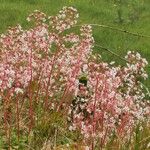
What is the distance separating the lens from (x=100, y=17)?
18.6 meters

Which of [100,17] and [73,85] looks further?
[100,17]

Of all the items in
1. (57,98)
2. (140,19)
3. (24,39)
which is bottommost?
(140,19)

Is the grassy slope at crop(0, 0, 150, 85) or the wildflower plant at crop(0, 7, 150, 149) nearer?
the wildflower plant at crop(0, 7, 150, 149)

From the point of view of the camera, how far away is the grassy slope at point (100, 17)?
1641 cm

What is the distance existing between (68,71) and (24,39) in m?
0.72

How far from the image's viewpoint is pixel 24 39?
7.58 m

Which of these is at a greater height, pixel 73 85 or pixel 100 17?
pixel 73 85

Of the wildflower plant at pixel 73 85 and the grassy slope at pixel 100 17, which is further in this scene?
the grassy slope at pixel 100 17

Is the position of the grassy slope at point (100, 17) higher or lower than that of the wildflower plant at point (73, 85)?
lower

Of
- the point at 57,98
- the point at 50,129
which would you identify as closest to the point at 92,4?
the point at 57,98

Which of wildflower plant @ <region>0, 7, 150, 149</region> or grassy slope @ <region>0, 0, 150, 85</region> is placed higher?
wildflower plant @ <region>0, 7, 150, 149</region>

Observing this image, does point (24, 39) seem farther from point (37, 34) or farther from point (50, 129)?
point (50, 129)

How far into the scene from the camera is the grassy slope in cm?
1641

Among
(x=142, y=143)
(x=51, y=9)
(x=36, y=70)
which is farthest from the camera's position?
(x=51, y=9)
